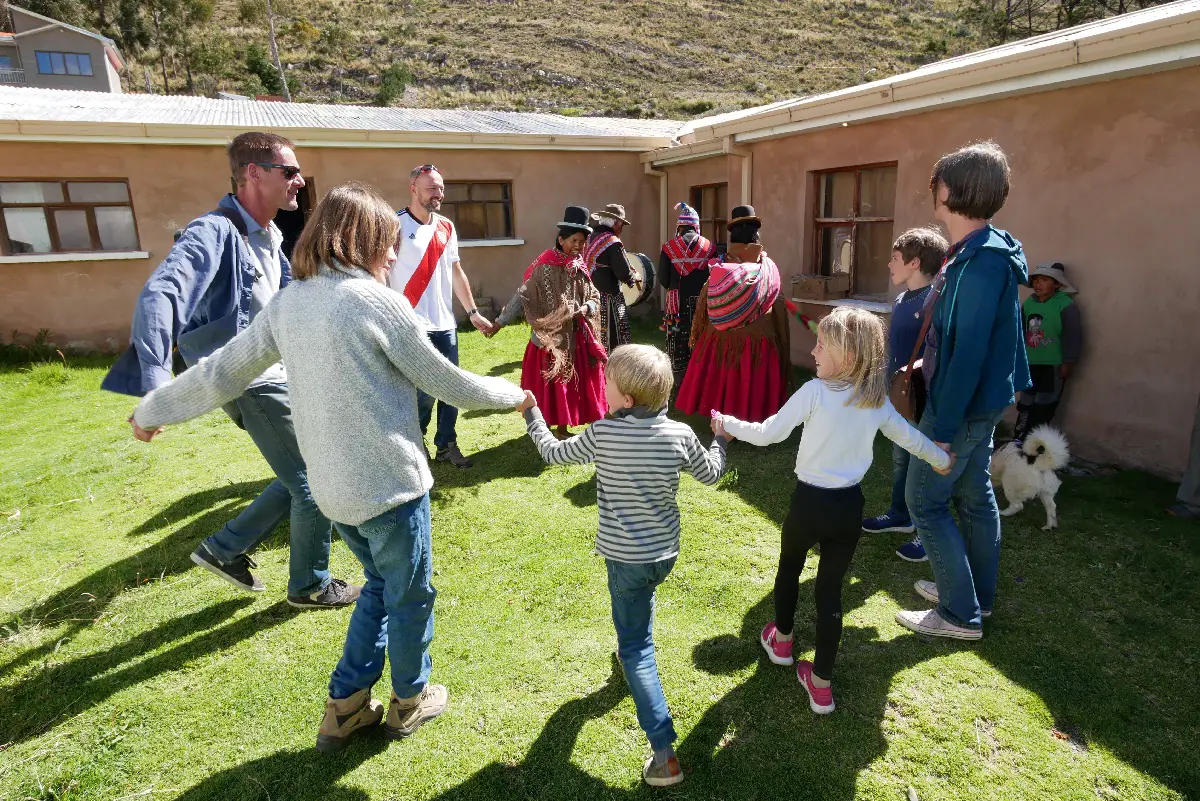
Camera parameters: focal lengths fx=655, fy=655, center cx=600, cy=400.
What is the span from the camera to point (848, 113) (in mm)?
6238

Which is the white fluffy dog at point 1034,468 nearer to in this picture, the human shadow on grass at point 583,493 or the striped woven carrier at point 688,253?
the human shadow on grass at point 583,493

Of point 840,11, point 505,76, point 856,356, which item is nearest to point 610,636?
point 856,356

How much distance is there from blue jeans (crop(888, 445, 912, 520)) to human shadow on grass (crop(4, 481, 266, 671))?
13.1ft

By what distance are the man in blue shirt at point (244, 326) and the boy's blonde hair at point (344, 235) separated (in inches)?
26.8

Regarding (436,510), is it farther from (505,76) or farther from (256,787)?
(505,76)

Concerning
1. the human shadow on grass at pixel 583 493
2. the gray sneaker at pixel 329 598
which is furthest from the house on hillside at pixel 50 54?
the gray sneaker at pixel 329 598

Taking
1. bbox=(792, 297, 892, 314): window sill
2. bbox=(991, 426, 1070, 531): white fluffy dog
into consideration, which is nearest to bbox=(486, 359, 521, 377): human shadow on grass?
bbox=(792, 297, 892, 314): window sill

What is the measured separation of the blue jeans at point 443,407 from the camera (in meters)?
4.45

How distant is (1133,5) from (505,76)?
3265 cm

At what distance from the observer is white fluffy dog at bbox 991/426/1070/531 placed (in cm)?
378

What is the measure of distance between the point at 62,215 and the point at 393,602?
1024 cm

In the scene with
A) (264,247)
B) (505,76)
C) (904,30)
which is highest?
(904,30)

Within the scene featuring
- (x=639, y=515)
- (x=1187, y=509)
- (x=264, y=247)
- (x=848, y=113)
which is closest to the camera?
(x=639, y=515)

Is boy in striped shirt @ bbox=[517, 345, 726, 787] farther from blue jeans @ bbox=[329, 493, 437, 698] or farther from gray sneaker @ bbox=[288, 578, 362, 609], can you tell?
gray sneaker @ bbox=[288, 578, 362, 609]
